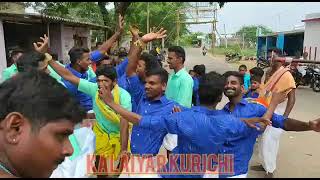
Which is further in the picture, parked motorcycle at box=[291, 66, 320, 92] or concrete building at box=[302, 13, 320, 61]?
concrete building at box=[302, 13, 320, 61]

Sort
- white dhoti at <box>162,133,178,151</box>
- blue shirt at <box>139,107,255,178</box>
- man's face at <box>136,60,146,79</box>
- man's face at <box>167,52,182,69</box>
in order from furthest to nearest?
1. man's face at <box>167,52,182,69</box>
2. man's face at <box>136,60,146,79</box>
3. white dhoti at <box>162,133,178,151</box>
4. blue shirt at <box>139,107,255,178</box>

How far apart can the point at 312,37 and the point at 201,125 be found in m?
16.9

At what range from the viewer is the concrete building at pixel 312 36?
661 inches

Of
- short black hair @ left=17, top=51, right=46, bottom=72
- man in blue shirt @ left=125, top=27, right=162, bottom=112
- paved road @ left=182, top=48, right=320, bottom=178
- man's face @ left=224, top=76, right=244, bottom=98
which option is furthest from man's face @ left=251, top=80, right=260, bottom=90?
short black hair @ left=17, top=51, right=46, bottom=72

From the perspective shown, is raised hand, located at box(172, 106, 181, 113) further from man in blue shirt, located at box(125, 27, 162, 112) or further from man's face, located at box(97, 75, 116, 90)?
man in blue shirt, located at box(125, 27, 162, 112)

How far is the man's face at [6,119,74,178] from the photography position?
0.92 m

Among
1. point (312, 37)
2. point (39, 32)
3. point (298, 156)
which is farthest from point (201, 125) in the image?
point (312, 37)

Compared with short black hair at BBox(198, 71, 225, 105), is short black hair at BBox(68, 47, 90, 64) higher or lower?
higher

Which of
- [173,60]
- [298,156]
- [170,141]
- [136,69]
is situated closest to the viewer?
[170,141]

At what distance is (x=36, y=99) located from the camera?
92 centimetres

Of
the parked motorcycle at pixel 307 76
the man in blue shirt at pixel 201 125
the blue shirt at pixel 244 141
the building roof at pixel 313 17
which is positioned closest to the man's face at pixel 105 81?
the man in blue shirt at pixel 201 125

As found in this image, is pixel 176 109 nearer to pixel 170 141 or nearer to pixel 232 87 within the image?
pixel 232 87

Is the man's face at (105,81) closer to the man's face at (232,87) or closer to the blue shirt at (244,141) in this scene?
the man's face at (232,87)

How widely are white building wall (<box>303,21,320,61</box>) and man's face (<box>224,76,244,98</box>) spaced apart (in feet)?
48.6
